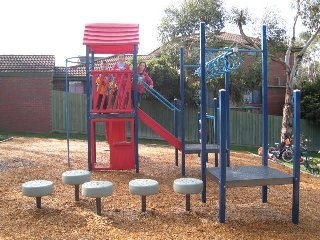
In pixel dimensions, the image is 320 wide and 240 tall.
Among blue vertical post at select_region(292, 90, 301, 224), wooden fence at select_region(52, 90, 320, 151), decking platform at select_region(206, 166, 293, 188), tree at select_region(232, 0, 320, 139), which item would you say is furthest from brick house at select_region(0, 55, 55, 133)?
blue vertical post at select_region(292, 90, 301, 224)

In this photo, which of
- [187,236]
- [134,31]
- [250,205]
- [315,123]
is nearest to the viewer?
[187,236]

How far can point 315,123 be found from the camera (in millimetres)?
19203

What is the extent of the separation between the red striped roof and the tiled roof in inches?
395

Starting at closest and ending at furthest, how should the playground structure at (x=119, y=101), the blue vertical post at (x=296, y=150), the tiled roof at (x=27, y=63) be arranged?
1. the blue vertical post at (x=296, y=150)
2. the playground structure at (x=119, y=101)
3. the tiled roof at (x=27, y=63)

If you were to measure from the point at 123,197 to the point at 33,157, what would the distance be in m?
4.37

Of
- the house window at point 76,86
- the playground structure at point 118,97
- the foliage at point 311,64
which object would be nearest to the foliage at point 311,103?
the house window at point 76,86

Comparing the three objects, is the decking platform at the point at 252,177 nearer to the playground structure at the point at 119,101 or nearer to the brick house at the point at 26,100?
the playground structure at the point at 119,101

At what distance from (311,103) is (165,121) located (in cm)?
784

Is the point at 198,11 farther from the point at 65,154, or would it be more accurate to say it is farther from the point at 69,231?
the point at 69,231

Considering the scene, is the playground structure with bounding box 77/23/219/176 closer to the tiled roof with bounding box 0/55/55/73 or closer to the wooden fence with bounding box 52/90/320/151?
the wooden fence with bounding box 52/90/320/151

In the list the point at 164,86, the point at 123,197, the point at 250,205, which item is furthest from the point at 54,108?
the point at 250,205

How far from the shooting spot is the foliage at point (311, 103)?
62.7 ft

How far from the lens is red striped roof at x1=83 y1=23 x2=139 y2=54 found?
8.14 metres

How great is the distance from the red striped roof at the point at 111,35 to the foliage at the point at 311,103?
13760 millimetres
